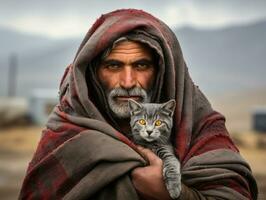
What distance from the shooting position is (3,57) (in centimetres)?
19812

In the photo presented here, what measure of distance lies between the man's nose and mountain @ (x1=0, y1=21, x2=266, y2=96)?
103m

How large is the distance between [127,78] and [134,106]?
0.71 ft

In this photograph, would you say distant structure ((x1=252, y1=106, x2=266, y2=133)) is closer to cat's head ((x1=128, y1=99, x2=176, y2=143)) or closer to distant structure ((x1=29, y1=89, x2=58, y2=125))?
distant structure ((x1=29, y1=89, x2=58, y2=125))

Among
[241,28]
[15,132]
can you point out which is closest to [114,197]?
[15,132]

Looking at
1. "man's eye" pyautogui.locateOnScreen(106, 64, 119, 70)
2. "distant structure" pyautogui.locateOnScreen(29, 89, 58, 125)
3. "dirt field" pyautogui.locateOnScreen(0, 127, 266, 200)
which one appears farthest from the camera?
"distant structure" pyautogui.locateOnScreen(29, 89, 58, 125)

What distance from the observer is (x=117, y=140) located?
4355 millimetres

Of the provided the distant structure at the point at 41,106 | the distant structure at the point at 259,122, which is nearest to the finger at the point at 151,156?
the distant structure at the point at 41,106

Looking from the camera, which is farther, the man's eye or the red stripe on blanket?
the man's eye

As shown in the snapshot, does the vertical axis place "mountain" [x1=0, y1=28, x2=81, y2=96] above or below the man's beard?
below

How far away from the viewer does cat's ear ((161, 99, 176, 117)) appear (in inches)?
173

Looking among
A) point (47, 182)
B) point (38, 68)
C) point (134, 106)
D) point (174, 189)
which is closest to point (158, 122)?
point (134, 106)

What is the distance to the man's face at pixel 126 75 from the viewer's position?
457 centimetres

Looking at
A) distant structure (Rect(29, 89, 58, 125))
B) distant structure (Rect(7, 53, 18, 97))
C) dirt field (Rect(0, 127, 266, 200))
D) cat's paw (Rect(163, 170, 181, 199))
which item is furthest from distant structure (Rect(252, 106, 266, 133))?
distant structure (Rect(7, 53, 18, 97))

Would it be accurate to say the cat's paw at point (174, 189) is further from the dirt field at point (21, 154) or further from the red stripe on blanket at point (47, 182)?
the dirt field at point (21, 154)
